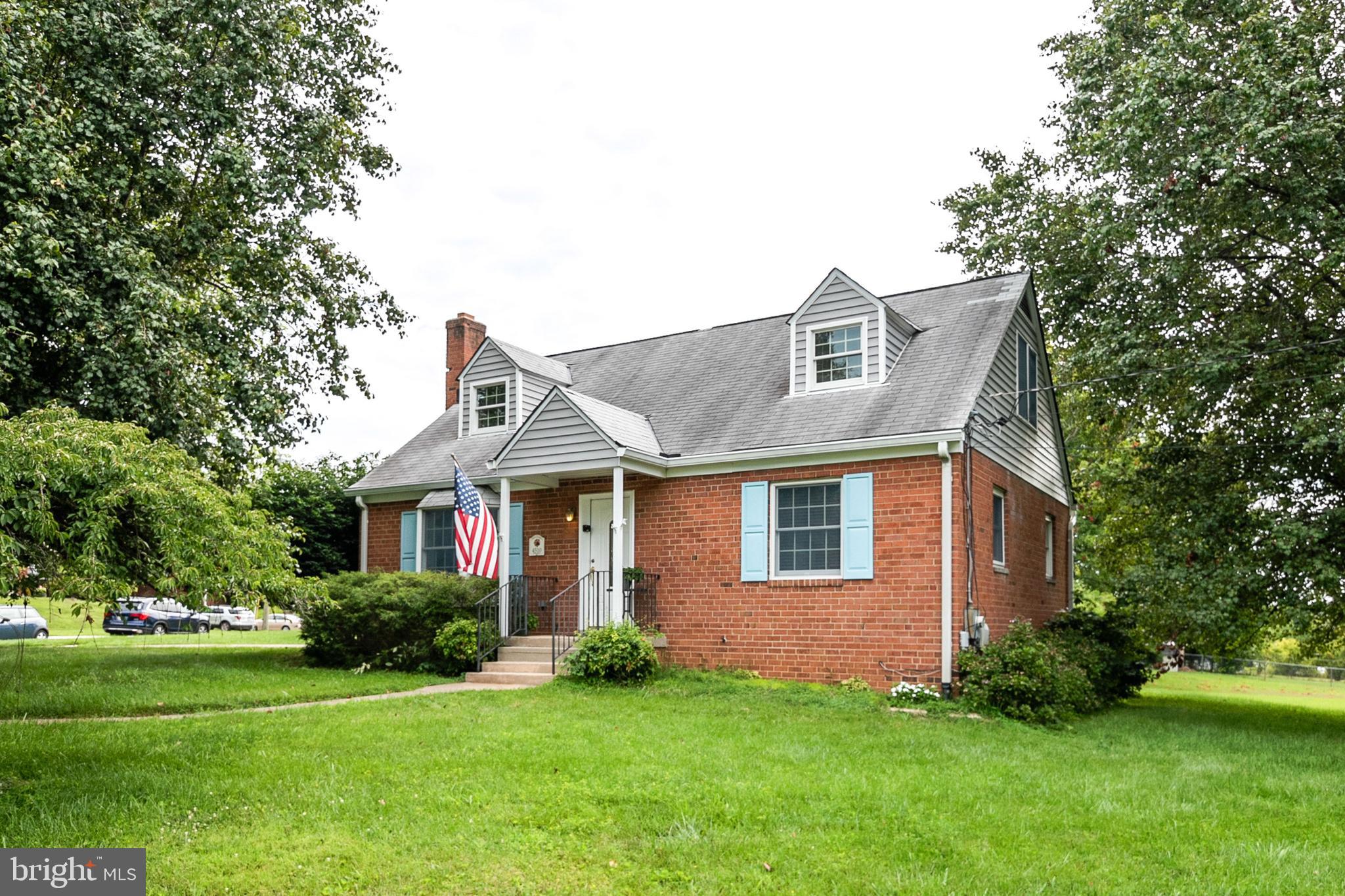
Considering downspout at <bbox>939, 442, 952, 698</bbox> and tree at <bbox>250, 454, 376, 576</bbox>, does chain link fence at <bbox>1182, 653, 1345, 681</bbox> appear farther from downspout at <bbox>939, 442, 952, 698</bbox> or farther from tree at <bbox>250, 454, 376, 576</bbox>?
tree at <bbox>250, 454, 376, 576</bbox>

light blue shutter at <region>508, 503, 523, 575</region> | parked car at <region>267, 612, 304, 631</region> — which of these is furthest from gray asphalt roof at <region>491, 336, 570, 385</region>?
parked car at <region>267, 612, 304, 631</region>

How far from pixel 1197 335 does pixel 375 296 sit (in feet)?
41.9

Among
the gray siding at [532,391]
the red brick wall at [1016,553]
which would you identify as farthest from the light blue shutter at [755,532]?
the gray siding at [532,391]

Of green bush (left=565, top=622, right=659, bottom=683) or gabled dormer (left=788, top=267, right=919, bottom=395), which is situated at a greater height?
gabled dormer (left=788, top=267, right=919, bottom=395)

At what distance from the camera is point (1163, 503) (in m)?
14.4

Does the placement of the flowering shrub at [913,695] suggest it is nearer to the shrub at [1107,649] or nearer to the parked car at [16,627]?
the shrub at [1107,649]

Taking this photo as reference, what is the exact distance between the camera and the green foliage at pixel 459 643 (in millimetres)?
14586

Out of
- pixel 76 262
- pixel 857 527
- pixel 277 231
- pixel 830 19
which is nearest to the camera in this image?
pixel 76 262

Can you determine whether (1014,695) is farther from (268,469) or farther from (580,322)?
(580,322)

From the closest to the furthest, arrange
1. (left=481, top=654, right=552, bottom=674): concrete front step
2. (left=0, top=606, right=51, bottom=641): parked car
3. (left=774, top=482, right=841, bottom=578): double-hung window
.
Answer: (left=774, top=482, right=841, bottom=578): double-hung window
(left=481, top=654, right=552, bottom=674): concrete front step
(left=0, top=606, right=51, bottom=641): parked car

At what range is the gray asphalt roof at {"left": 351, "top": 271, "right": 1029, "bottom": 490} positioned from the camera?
14070 mm

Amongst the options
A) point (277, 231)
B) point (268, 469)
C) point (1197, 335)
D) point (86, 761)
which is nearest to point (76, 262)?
point (277, 231)

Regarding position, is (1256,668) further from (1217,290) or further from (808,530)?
(808,530)

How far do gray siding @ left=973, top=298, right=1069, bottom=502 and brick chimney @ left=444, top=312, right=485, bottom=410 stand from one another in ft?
36.9
